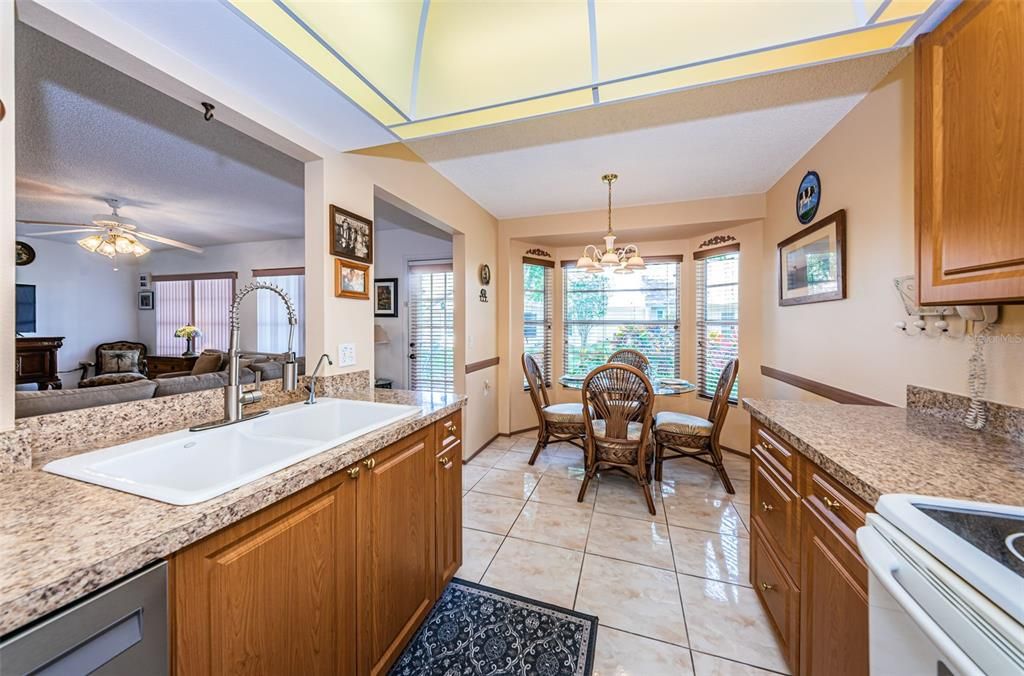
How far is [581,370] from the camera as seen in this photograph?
4.44 meters

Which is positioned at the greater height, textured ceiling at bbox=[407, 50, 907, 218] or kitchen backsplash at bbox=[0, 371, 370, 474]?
textured ceiling at bbox=[407, 50, 907, 218]

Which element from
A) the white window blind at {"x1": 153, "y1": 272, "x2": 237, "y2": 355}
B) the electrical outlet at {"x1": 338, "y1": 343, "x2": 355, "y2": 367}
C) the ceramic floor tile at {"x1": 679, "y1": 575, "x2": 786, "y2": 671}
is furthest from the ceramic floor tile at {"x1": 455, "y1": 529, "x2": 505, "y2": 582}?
the white window blind at {"x1": 153, "y1": 272, "x2": 237, "y2": 355}

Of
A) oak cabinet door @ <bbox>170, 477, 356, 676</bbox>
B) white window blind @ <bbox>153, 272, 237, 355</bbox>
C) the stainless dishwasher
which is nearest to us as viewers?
the stainless dishwasher

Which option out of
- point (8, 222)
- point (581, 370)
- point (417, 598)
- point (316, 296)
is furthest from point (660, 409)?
point (8, 222)

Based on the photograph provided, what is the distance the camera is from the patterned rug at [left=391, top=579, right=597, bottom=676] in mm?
1399

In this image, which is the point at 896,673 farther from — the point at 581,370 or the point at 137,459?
the point at 581,370

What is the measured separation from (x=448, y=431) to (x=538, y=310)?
284 centimetres

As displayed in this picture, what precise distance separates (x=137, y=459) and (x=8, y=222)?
2.20 feet

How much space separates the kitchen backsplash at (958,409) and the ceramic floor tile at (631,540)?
1.36 meters

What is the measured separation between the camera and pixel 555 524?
2.36 metres

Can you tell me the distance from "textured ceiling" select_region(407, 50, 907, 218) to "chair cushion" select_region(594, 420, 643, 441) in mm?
1985

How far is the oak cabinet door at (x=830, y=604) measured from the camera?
93 cm

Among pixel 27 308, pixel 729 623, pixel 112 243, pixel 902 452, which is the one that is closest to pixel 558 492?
pixel 729 623

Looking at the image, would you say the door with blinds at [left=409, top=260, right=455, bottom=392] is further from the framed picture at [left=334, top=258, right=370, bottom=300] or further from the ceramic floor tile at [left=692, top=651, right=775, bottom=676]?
the ceramic floor tile at [left=692, top=651, right=775, bottom=676]
